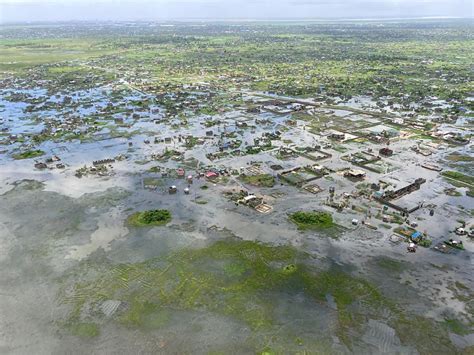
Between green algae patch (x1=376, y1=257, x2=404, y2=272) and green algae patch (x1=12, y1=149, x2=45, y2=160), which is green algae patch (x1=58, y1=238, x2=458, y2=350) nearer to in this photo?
green algae patch (x1=376, y1=257, x2=404, y2=272)

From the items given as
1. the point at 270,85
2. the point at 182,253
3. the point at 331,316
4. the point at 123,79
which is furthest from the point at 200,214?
the point at 123,79

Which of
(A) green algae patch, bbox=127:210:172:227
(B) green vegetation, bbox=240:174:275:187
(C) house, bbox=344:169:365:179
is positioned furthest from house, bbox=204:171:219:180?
(C) house, bbox=344:169:365:179

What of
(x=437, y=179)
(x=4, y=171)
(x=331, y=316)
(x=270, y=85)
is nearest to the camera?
(x=331, y=316)

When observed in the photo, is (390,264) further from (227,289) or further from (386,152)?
(386,152)

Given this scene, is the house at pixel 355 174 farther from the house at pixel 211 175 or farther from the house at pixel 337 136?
the house at pixel 211 175

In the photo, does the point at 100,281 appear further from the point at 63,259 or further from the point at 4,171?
the point at 4,171

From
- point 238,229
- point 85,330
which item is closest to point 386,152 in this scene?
point 238,229
